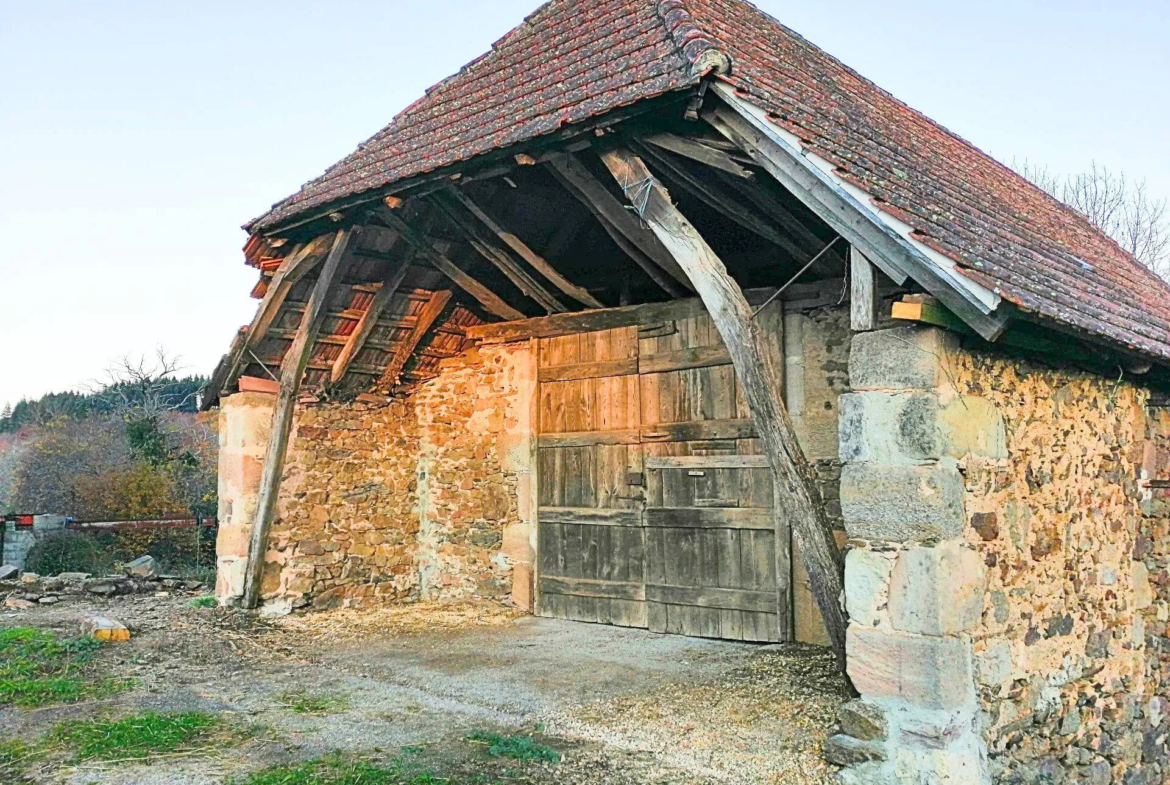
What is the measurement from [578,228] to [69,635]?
4.73 metres

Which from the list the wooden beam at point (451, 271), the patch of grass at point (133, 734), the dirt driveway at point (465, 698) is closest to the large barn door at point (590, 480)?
the dirt driveway at point (465, 698)

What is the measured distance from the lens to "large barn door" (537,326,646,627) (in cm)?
729

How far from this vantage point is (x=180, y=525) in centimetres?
1178

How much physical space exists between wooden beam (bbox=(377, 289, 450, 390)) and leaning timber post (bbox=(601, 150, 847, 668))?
339 cm

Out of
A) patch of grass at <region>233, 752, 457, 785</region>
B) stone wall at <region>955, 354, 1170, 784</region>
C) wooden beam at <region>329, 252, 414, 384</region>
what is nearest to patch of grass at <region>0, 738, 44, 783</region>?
patch of grass at <region>233, 752, 457, 785</region>

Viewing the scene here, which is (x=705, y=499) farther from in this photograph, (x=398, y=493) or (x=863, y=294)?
(x=398, y=493)

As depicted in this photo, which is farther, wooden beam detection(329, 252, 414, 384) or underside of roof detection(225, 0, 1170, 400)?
wooden beam detection(329, 252, 414, 384)

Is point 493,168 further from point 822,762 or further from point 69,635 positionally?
point 69,635

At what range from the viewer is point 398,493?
8586 millimetres

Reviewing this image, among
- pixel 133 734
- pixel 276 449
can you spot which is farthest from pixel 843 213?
pixel 276 449

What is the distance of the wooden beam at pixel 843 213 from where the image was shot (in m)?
4.02

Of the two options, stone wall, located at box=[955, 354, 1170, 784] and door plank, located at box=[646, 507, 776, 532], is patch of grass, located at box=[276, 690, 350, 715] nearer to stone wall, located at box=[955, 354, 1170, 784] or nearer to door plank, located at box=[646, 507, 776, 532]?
door plank, located at box=[646, 507, 776, 532]

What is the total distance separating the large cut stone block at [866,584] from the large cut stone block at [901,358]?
755 mm

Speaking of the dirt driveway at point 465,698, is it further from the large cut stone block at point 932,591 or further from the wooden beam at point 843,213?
the wooden beam at point 843,213
